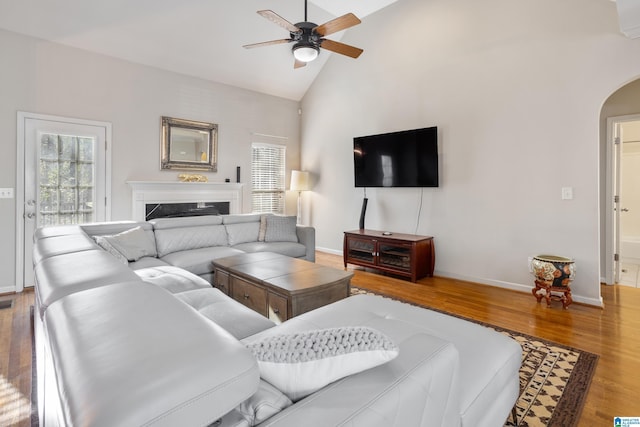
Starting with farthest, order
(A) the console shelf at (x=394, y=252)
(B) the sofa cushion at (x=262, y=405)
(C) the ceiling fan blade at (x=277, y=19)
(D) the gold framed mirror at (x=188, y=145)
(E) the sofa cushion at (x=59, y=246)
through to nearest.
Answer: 1. (D) the gold framed mirror at (x=188, y=145)
2. (A) the console shelf at (x=394, y=252)
3. (C) the ceiling fan blade at (x=277, y=19)
4. (E) the sofa cushion at (x=59, y=246)
5. (B) the sofa cushion at (x=262, y=405)

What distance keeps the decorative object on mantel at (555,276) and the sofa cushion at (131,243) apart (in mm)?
3962

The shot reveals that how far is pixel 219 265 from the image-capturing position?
10.4 feet

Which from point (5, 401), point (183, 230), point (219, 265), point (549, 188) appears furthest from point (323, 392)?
point (549, 188)

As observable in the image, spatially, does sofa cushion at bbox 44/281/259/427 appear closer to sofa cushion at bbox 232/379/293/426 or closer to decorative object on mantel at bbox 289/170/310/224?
sofa cushion at bbox 232/379/293/426

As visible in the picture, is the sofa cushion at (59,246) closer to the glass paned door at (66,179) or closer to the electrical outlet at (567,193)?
the glass paned door at (66,179)

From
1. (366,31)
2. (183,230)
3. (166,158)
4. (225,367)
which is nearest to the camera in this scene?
(225,367)

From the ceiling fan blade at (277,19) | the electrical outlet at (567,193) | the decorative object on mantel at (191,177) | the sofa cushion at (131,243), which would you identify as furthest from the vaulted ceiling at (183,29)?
the electrical outlet at (567,193)

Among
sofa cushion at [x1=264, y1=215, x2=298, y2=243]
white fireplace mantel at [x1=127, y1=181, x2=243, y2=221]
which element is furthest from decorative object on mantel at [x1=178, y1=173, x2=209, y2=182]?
sofa cushion at [x1=264, y1=215, x2=298, y2=243]

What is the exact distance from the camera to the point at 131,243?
3248 mm

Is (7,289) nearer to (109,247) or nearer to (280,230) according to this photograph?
(109,247)

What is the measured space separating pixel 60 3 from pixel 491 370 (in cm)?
509

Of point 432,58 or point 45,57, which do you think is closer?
point 45,57

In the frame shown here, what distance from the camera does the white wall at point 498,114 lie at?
330cm

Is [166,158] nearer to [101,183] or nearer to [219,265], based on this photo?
[101,183]
